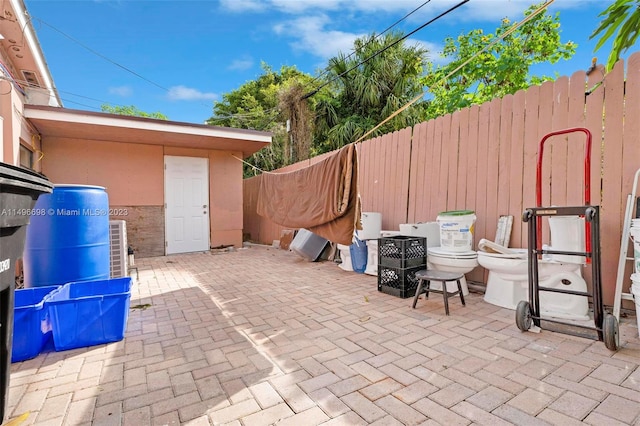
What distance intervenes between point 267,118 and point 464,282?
35.7 feet

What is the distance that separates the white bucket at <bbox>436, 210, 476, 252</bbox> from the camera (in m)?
3.27

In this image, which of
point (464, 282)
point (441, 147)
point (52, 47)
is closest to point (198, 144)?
point (52, 47)

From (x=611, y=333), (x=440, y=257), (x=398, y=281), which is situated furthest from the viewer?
(x=398, y=281)

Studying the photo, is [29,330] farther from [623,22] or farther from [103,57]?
[103,57]

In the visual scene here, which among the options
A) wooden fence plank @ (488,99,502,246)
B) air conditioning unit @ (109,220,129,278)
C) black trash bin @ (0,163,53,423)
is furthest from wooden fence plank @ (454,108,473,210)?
air conditioning unit @ (109,220,129,278)

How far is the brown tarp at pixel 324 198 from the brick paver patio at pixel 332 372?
1.02 m

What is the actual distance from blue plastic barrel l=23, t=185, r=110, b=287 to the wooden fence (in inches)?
152

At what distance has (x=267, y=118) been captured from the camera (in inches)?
494

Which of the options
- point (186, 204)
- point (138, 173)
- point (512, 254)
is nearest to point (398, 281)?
point (512, 254)

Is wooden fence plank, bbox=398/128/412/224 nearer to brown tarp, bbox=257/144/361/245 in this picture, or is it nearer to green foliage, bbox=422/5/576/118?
brown tarp, bbox=257/144/361/245

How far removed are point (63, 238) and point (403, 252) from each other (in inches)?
128

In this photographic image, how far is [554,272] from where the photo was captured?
2652 mm

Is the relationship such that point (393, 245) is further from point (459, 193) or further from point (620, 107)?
point (620, 107)

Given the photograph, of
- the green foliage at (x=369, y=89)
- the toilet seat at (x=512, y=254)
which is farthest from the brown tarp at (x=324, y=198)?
the green foliage at (x=369, y=89)
